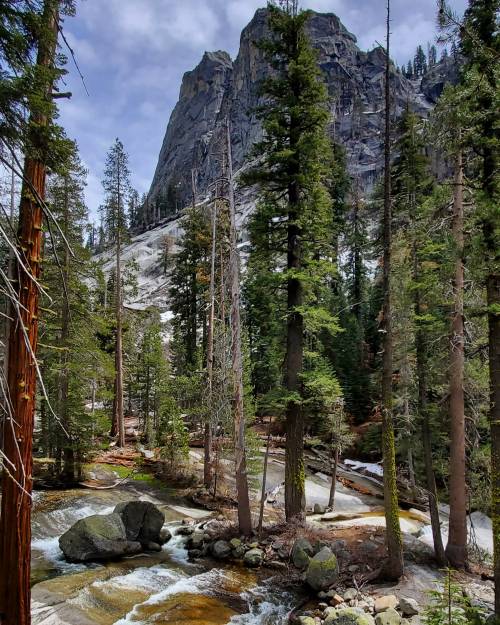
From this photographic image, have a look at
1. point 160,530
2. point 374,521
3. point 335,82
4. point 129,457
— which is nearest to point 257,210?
point 160,530

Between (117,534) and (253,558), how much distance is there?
12.6 ft

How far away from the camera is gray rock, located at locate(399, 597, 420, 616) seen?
841 cm

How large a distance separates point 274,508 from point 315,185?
13.0 metres

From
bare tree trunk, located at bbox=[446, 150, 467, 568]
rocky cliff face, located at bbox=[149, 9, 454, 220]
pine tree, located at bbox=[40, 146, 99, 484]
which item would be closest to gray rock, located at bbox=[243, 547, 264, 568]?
bare tree trunk, located at bbox=[446, 150, 467, 568]

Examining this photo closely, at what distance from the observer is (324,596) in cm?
935

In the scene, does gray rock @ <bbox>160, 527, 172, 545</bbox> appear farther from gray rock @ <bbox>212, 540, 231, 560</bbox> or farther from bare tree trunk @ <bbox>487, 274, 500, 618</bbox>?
bare tree trunk @ <bbox>487, 274, 500, 618</bbox>

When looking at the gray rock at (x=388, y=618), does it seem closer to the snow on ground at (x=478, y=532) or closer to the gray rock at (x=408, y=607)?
the gray rock at (x=408, y=607)

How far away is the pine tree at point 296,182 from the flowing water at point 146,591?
3249mm

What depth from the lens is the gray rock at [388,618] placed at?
779cm

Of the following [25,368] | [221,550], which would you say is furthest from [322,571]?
[25,368]

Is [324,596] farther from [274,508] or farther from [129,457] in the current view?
[129,457]

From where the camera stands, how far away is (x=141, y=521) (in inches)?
503

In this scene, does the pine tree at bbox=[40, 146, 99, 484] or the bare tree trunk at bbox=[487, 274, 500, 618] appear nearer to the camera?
the bare tree trunk at bbox=[487, 274, 500, 618]

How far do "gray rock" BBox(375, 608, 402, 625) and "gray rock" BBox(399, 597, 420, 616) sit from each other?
439 mm
